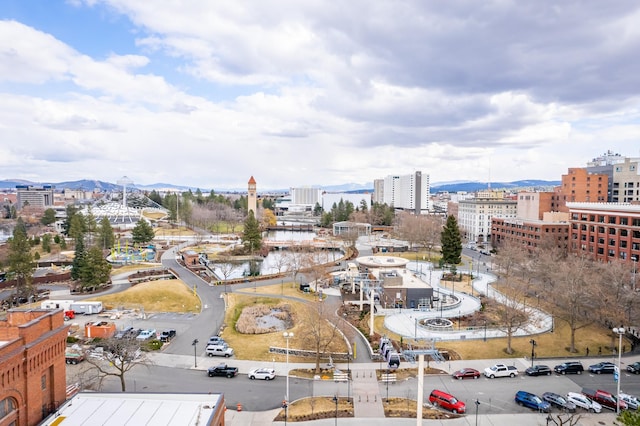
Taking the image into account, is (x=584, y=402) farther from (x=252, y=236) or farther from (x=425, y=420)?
(x=252, y=236)

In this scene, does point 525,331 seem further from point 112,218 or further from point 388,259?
point 112,218

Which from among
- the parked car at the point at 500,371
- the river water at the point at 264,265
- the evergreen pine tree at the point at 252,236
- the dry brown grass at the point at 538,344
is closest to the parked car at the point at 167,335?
the dry brown grass at the point at 538,344

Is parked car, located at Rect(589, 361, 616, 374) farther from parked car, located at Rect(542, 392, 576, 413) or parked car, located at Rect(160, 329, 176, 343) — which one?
parked car, located at Rect(160, 329, 176, 343)

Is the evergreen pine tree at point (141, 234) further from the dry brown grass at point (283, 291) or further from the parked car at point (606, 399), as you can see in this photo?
the parked car at point (606, 399)

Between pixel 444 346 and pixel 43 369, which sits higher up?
pixel 43 369

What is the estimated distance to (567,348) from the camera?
35000 mm

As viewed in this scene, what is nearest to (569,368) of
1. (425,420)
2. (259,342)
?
(425,420)

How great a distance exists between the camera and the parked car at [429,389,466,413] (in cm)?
2467

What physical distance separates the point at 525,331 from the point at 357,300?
704 inches

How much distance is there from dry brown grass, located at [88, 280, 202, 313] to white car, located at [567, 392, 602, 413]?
1368 inches

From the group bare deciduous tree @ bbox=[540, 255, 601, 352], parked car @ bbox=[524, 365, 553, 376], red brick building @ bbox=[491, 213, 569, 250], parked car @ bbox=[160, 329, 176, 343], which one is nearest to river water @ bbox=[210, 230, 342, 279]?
parked car @ bbox=[160, 329, 176, 343]

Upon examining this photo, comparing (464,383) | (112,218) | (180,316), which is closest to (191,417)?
(464,383)

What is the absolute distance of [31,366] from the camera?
54.6 feet

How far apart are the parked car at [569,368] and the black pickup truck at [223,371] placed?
76.2ft
